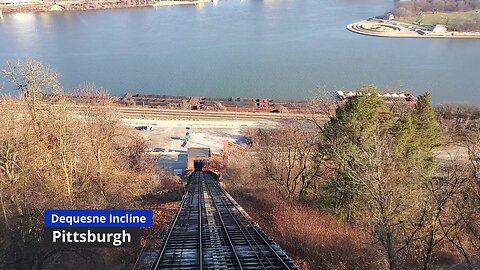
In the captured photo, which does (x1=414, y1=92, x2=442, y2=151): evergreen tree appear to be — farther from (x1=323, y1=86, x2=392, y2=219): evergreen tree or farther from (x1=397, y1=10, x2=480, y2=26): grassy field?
(x1=397, y1=10, x2=480, y2=26): grassy field

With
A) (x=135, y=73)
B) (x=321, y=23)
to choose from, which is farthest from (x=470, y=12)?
(x=135, y=73)

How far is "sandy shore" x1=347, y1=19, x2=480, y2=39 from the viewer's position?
63.9 meters

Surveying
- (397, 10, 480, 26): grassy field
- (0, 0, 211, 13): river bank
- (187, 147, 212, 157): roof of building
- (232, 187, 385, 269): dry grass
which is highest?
(0, 0, 211, 13): river bank

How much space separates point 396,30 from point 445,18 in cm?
Answer: 1370

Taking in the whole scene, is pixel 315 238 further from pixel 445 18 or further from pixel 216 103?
pixel 445 18

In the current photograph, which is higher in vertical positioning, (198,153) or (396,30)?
(396,30)

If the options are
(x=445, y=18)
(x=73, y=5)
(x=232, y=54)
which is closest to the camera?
(x=232, y=54)

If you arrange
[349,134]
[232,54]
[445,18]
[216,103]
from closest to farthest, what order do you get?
1. [349,134]
2. [216,103]
3. [232,54]
4. [445,18]

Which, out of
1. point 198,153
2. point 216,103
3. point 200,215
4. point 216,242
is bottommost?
point 198,153

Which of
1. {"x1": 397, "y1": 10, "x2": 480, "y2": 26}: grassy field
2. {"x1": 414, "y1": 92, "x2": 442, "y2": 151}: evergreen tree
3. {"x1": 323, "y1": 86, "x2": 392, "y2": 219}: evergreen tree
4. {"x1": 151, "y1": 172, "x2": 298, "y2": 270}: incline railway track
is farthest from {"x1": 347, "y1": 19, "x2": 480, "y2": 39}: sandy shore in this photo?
{"x1": 151, "y1": 172, "x2": 298, "y2": 270}: incline railway track

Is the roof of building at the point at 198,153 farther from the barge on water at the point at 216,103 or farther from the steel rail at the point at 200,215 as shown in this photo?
the barge on water at the point at 216,103

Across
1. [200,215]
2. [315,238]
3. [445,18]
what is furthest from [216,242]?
[445,18]

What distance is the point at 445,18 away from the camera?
74250 mm

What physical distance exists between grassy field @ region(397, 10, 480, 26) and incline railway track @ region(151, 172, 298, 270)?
6988cm
